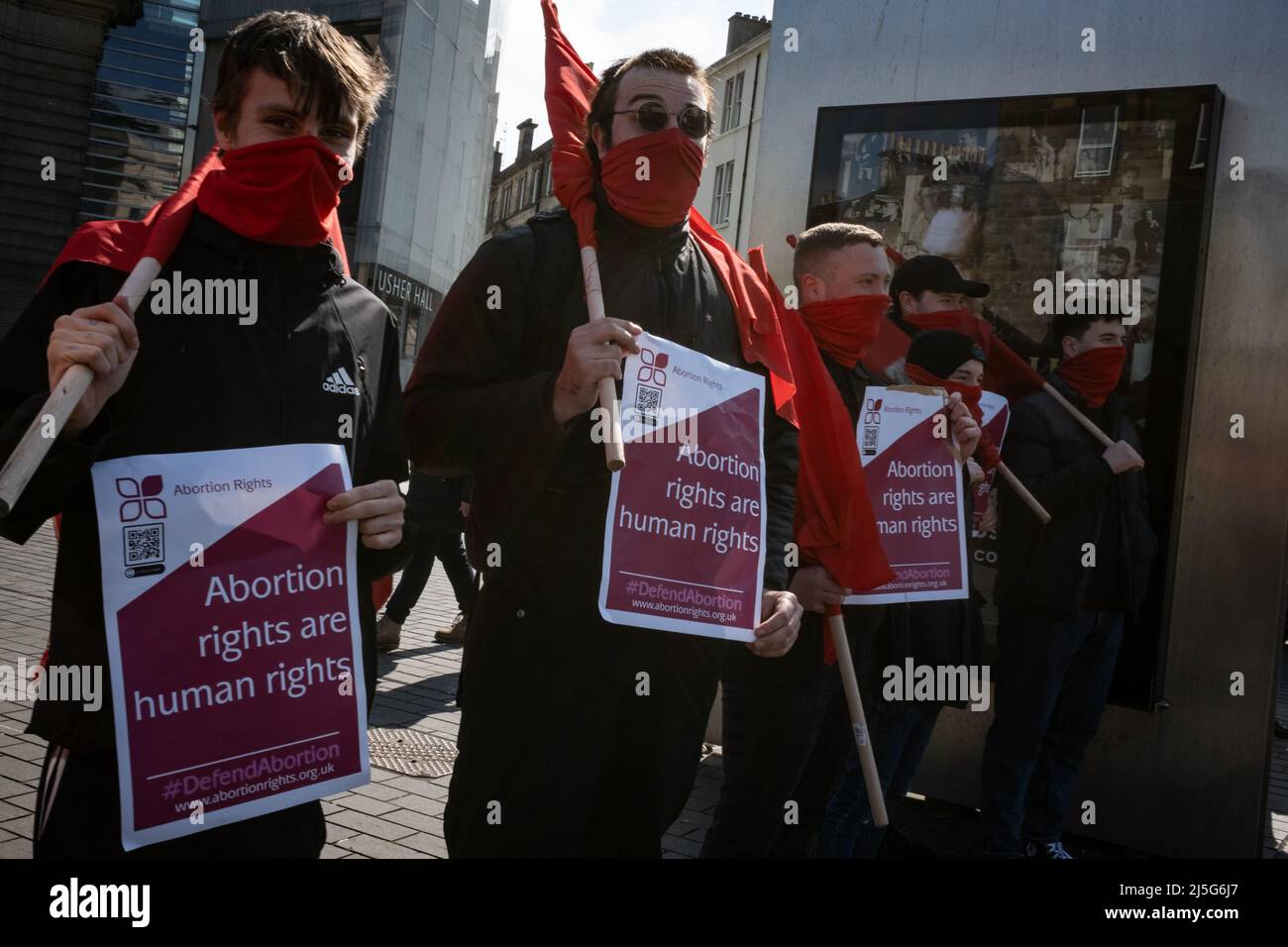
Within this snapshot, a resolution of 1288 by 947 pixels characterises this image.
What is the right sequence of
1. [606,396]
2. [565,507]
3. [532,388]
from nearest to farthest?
[606,396] → [532,388] → [565,507]

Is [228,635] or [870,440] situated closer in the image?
[228,635]

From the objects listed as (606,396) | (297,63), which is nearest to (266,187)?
(297,63)

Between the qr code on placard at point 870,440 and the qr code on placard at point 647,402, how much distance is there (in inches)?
58.0

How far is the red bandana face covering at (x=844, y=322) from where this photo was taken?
3475 mm

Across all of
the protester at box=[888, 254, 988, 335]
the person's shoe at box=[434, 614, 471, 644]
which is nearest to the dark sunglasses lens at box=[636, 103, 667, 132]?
the protester at box=[888, 254, 988, 335]

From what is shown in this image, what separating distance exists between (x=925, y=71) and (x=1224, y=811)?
356cm

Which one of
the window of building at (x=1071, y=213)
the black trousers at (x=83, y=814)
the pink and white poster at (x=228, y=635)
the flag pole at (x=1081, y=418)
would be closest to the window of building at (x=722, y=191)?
the window of building at (x=1071, y=213)

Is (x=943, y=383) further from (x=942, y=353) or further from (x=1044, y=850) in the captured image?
(x=1044, y=850)

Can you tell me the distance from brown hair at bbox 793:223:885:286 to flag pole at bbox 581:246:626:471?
1.43 m

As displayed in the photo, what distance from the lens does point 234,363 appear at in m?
1.96

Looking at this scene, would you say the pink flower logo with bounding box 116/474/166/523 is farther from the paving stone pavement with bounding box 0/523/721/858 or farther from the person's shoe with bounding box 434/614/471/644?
the person's shoe with bounding box 434/614/471/644

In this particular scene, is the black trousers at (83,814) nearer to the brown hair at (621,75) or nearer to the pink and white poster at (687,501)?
the pink and white poster at (687,501)

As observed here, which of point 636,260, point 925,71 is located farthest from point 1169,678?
point 636,260

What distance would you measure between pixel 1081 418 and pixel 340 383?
3455mm
